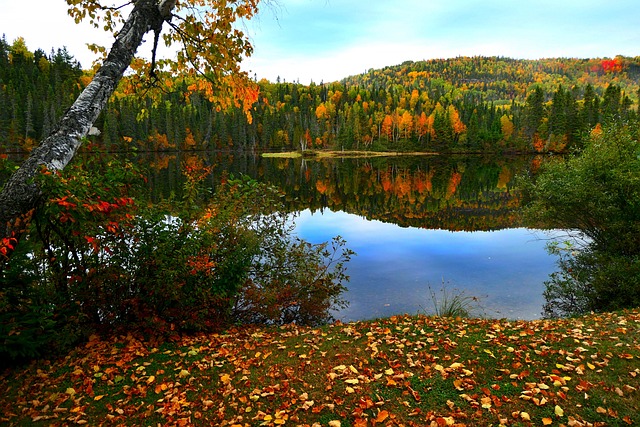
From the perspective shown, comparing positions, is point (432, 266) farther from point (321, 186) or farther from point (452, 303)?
point (321, 186)

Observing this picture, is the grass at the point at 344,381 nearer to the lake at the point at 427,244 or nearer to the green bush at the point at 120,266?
the green bush at the point at 120,266

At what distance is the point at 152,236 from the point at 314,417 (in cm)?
411

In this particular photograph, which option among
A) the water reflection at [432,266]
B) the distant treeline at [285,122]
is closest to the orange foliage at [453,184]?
the water reflection at [432,266]

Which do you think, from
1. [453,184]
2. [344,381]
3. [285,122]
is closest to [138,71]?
[344,381]

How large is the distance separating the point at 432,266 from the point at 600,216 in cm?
623

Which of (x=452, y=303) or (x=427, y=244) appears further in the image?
(x=427, y=244)

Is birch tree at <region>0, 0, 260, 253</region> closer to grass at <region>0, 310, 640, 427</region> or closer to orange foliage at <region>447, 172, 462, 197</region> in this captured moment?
grass at <region>0, 310, 640, 427</region>

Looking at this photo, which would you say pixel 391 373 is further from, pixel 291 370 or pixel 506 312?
pixel 506 312

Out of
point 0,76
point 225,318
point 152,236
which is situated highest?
point 0,76

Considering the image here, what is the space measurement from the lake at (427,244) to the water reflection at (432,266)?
0.03m

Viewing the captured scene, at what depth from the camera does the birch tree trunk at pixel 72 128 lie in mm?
4621

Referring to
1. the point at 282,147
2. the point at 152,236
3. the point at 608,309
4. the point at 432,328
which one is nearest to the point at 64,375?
the point at 152,236

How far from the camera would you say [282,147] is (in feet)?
430

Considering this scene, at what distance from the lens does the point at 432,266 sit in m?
16.2
